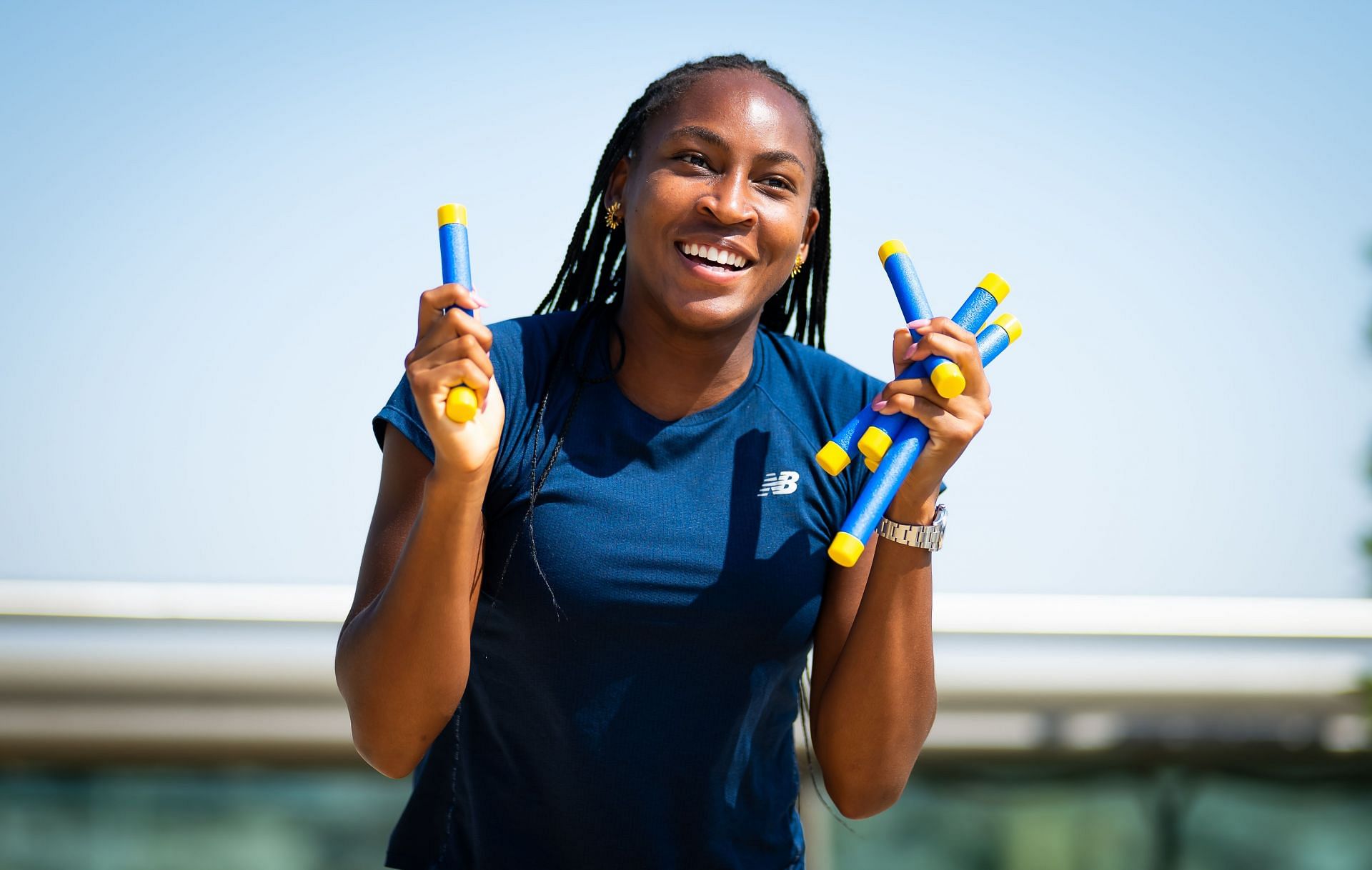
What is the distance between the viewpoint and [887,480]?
139cm

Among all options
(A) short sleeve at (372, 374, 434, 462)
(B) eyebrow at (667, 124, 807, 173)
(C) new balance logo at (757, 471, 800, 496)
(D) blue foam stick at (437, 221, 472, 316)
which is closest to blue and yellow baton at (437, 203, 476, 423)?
(D) blue foam stick at (437, 221, 472, 316)

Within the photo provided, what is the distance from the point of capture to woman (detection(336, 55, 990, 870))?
4.74 ft

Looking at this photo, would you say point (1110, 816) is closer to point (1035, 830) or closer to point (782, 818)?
point (1035, 830)

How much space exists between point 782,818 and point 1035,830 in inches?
42.5

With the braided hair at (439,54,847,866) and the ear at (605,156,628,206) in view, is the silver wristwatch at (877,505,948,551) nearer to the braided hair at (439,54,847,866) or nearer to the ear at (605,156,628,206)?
the braided hair at (439,54,847,866)

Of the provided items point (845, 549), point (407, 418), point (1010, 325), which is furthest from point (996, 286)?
point (407, 418)

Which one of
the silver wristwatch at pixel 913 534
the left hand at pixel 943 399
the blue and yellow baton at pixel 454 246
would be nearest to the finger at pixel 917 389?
the left hand at pixel 943 399

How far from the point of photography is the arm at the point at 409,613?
135cm

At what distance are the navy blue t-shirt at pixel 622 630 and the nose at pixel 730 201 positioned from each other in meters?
0.23

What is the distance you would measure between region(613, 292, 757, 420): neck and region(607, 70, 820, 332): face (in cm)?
2

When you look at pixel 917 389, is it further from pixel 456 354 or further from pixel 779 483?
pixel 456 354

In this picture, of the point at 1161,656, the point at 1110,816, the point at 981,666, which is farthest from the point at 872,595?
the point at 1110,816

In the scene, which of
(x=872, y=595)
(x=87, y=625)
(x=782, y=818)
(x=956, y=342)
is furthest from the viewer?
(x=87, y=625)

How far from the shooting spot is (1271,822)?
2527mm
